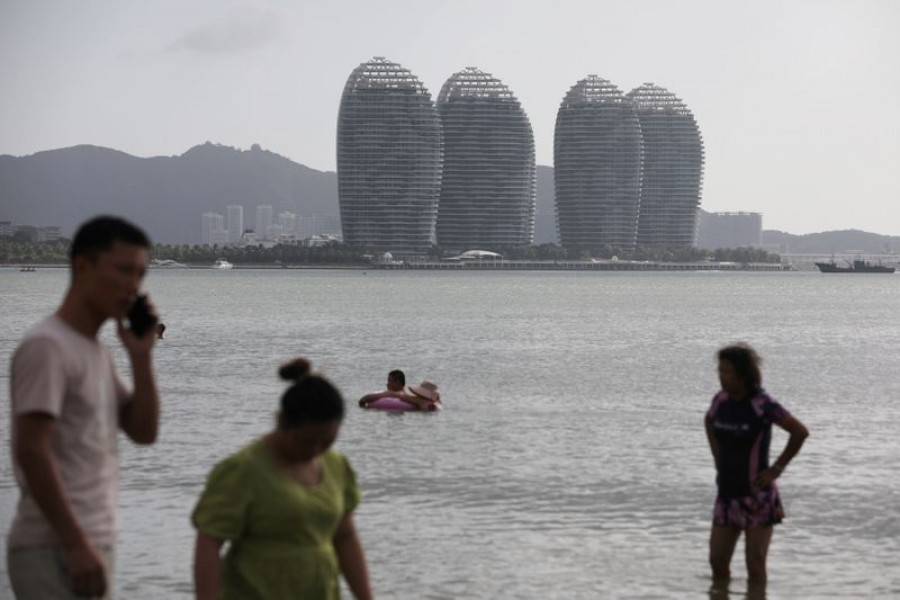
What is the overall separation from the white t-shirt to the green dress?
33 centimetres

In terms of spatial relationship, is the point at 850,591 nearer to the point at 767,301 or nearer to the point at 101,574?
the point at 101,574

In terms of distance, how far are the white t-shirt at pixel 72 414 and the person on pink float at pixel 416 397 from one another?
67.8ft

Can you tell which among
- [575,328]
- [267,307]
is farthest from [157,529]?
[267,307]

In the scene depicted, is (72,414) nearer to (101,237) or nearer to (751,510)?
(101,237)

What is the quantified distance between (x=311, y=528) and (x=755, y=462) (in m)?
4.41

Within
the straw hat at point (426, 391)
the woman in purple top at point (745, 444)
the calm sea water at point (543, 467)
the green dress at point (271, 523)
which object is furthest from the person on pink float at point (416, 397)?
the green dress at point (271, 523)

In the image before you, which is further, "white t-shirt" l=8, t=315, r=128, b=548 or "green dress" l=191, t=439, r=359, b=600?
"green dress" l=191, t=439, r=359, b=600

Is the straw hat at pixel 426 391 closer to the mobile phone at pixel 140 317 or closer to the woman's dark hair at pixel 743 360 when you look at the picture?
the woman's dark hair at pixel 743 360

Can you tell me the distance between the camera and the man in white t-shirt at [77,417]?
16.5 ft

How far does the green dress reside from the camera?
206 inches

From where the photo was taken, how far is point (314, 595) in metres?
5.35

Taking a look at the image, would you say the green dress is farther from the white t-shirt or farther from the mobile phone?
the mobile phone

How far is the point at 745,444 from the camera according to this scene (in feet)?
29.8

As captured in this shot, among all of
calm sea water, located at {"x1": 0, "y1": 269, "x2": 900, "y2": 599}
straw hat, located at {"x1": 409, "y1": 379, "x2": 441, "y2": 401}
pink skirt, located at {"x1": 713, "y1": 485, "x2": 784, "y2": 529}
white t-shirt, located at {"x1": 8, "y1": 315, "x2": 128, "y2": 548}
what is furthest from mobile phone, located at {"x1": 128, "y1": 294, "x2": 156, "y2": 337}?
straw hat, located at {"x1": 409, "y1": 379, "x2": 441, "y2": 401}
